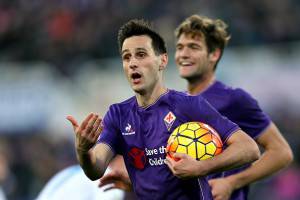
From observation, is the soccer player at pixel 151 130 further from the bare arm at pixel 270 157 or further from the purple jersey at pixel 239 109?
the bare arm at pixel 270 157

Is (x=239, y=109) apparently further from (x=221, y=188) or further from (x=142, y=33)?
(x=142, y=33)

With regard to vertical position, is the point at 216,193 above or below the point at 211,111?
below

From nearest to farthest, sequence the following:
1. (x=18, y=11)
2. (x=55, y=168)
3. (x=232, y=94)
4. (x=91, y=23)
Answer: (x=232, y=94) → (x=55, y=168) → (x=91, y=23) → (x=18, y=11)

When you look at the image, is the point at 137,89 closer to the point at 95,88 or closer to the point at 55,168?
the point at 55,168

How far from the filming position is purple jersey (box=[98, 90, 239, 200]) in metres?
6.04


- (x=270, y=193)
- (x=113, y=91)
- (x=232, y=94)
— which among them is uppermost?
(x=232, y=94)

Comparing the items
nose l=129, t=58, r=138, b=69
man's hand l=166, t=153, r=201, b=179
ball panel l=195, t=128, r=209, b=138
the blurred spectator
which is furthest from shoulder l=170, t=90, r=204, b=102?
the blurred spectator

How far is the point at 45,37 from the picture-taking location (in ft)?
66.3

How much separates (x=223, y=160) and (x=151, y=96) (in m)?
0.80

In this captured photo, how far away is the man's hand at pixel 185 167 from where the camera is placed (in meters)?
5.61

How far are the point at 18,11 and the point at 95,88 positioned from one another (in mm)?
4300

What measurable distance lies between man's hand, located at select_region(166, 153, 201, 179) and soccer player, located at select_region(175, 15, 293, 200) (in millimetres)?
1360

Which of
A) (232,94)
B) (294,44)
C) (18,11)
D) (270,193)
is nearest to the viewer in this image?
(232,94)

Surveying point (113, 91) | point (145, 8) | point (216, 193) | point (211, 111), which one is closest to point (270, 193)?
point (113, 91)
